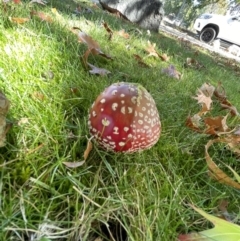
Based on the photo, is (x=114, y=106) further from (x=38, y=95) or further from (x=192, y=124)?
(x=192, y=124)

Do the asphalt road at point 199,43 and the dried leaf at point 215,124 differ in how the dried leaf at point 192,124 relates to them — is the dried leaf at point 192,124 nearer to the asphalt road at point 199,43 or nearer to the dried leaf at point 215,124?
the dried leaf at point 215,124

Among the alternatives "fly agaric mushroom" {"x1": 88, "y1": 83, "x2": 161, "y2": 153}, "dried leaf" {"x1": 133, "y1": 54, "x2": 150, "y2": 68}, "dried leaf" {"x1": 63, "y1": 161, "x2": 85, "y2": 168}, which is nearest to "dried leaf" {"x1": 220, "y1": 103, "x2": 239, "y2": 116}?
"dried leaf" {"x1": 133, "y1": 54, "x2": 150, "y2": 68}

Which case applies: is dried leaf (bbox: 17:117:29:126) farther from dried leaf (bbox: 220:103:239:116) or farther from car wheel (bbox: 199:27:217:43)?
car wheel (bbox: 199:27:217:43)

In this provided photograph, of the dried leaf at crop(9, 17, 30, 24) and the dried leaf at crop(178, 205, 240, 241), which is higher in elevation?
the dried leaf at crop(178, 205, 240, 241)

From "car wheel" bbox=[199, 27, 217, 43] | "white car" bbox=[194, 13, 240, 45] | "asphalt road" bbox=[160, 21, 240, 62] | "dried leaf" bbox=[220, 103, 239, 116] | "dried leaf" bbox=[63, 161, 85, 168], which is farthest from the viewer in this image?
"car wheel" bbox=[199, 27, 217, 43]

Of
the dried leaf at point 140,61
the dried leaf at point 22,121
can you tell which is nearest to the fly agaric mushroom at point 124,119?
the dried leaf at point 22,121

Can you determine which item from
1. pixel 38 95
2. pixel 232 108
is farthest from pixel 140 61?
pixel 38 95

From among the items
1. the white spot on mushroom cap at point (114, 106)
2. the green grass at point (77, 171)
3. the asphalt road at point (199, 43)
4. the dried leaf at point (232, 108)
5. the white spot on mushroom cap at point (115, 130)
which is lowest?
the asphalt road at point (199, 43)

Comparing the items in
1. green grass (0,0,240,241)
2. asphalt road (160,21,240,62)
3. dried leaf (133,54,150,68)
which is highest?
dried leaf (133,54,150,68)
